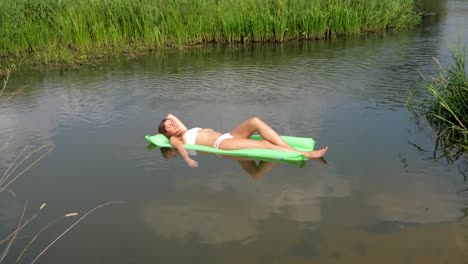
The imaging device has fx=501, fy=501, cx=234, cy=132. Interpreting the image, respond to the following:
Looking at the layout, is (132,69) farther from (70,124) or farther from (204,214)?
(204,214)

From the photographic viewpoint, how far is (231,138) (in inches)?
216

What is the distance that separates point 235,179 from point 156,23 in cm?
773

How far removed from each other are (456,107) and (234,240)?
3.14 m

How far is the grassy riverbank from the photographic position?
1078 centimetres

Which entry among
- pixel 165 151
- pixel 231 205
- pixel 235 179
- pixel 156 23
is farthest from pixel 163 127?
pixel 156 23

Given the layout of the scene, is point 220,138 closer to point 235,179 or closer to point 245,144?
point 245,144

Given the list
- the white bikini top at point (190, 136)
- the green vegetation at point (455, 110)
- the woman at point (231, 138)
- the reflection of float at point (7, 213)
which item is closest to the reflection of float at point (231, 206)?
the woman at point (231, 138)

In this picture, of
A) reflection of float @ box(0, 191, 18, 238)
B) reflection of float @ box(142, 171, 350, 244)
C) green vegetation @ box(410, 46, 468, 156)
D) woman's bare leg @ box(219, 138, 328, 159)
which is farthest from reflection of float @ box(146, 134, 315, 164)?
reflection of float @ box(0, 191, 18, 238)

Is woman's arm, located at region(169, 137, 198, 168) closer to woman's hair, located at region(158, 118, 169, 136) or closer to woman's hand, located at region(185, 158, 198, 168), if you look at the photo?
woman's hand, located at region(185, 158, 198, 168)

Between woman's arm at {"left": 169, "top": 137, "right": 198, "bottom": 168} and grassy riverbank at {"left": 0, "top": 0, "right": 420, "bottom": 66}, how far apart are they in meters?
5.70

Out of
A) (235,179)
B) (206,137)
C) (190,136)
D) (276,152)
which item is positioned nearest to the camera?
(235,179)

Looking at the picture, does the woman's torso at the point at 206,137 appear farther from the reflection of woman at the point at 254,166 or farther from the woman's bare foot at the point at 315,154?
the woman's bare foot at the point at 315,154

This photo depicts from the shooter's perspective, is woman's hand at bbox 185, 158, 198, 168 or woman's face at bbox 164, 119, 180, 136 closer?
woman's hand at bbox 185, 158, 198, 168

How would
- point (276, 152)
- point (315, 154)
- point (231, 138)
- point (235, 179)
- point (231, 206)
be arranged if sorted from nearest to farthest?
1. point (231, 206)
2. point (235, 179)
3. point (315, 154)
4. point (276, 152)
5. point (231, 138)
